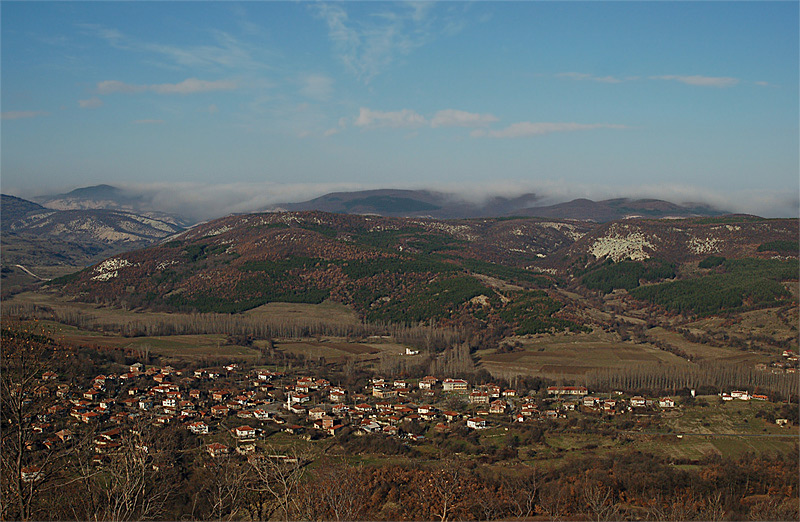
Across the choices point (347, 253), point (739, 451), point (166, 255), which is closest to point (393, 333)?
point (347, 253)

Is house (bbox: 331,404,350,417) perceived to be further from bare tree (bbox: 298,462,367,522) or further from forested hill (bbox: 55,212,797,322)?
forested hill (bbox: 55,212,797,322)

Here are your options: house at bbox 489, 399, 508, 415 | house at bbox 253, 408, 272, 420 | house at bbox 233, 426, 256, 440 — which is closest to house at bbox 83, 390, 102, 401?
house at bbox 253, 408, 272, 420

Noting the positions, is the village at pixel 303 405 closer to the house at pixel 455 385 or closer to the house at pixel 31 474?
the house at pixel 455 385

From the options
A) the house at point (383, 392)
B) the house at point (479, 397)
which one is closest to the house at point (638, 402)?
the house at point (479, 397)

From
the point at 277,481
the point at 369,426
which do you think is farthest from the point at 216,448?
the point at 277,481

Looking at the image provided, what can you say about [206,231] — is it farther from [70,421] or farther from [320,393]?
[70,421]

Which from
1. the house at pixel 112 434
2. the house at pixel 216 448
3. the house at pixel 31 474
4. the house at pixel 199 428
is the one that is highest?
the house at pixel 31 474
